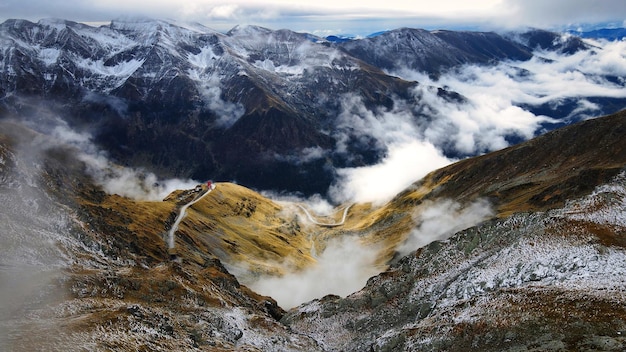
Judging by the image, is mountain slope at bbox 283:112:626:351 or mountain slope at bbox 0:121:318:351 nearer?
mountain slope at bbox 283:112:626:351

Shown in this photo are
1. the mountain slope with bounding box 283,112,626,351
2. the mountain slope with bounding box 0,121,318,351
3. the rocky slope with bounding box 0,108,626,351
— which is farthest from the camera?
the mountain slope with bounding box 0,121,318,351

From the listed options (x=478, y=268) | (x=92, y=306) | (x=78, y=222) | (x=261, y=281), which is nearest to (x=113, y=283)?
(x=92, y=306)

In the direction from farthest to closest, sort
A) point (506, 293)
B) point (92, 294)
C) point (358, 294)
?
point (358, 294)
point (92, 294)
point (506, 293)

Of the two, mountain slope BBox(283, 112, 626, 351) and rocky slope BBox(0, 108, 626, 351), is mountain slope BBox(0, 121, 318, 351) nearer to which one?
rocky slope BBox(0, 108, 626, 351)

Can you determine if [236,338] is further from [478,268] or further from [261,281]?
[261,281]

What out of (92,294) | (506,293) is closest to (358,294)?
(506,293)

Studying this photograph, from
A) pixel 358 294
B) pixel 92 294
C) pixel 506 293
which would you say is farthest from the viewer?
pixel 358 294

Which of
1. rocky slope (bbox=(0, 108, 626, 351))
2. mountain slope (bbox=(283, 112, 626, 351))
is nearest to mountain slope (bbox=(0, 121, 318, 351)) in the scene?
rocky slope (bbox=(0, 108, 626, 351))

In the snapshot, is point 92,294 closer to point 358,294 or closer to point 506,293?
point 358,294

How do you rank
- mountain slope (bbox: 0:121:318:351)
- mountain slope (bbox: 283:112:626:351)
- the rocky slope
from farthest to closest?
1. mountain slope (bbox: 0:121:318:351)
2. the rocky slope
3. mountain slope (bbox: 283:112:626:351)

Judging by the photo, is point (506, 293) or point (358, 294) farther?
point (358, 294)

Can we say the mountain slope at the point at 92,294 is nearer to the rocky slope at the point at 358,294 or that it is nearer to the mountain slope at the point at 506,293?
the rocky slope at the point at 358,294
